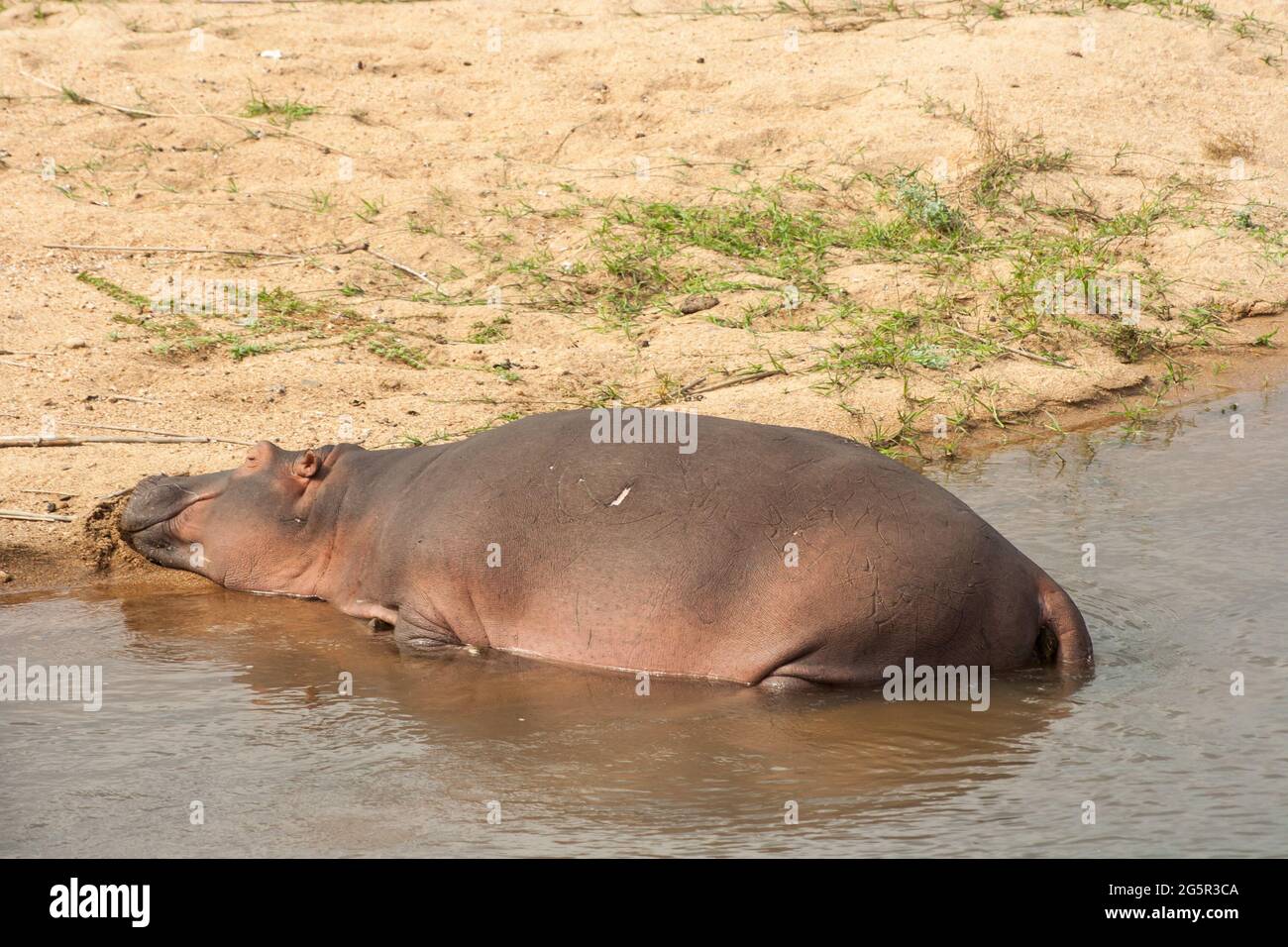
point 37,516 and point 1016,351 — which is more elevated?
point 1016,351

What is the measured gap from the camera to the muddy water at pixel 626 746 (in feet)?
13.3

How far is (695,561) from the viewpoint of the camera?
489cm

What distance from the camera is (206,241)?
8.91m

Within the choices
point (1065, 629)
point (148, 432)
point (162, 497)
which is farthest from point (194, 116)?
point (1065, 629)

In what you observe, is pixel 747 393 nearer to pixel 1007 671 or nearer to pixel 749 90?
pixel 1007 671

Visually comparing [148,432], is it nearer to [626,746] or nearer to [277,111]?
[626,746]

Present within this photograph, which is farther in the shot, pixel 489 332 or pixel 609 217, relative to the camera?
pixel 609 217

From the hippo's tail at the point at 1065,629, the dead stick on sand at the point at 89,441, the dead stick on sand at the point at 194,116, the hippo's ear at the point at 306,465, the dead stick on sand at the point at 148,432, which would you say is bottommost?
the hippo's tail at the point at 1065,629

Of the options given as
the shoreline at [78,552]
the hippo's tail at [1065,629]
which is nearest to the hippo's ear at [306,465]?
the shoreline at [78,552]

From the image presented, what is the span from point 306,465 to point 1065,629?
2.88m

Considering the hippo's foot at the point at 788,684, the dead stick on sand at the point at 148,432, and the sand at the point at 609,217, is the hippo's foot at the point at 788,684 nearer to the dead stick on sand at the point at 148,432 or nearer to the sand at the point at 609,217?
the sand at the point at 609,217

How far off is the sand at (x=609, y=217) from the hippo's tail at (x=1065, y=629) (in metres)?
2.27

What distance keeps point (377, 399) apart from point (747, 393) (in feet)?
5.95
